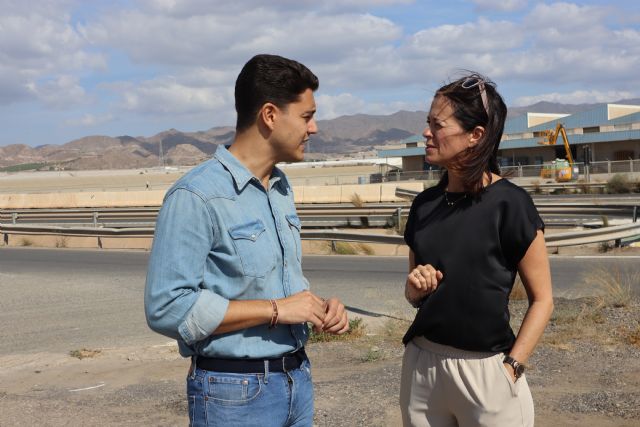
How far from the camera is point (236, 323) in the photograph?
283 centimetres

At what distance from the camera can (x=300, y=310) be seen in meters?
2.93

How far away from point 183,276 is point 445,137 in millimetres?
1227

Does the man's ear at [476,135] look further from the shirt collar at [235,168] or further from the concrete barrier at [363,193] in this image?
the concrete barrier at [363,193]

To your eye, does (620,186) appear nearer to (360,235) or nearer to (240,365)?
(360,235)

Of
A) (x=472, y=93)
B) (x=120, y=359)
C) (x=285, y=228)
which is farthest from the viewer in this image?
(x=120, y=359)

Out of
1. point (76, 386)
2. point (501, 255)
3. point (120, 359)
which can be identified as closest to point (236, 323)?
point (501, 255)

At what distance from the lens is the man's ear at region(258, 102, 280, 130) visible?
303 cm

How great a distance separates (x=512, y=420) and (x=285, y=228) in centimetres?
114

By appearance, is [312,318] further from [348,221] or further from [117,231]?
[348,221]

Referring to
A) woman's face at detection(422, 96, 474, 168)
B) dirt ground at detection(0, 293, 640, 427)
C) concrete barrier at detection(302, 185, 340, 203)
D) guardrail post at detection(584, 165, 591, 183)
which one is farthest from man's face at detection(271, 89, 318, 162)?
guardrail post at detection(584, 165, 591, 183)

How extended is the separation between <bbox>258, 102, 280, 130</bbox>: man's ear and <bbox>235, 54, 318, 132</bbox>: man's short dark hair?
13mm

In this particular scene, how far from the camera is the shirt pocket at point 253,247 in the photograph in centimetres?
288

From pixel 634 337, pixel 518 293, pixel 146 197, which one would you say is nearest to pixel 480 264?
pixel 634 337

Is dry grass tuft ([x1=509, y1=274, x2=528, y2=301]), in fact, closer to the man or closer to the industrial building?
the man
